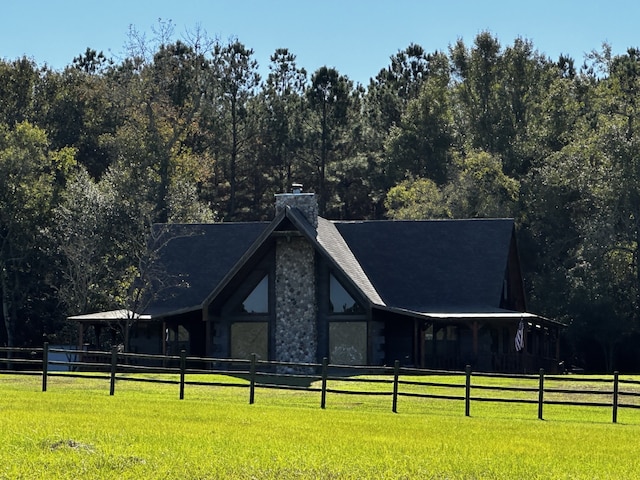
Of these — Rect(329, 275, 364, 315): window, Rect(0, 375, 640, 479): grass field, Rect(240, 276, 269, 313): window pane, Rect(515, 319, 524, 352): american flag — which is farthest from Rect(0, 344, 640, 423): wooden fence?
Rect(515, 319, 524, 352): american flag

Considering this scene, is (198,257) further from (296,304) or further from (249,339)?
(296,304)

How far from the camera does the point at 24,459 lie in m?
16.3

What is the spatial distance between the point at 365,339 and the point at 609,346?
17793 millimetres

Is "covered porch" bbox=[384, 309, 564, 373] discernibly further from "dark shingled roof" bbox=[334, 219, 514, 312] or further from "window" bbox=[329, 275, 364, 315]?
"window" bbox=[329, 275, 364, 315]

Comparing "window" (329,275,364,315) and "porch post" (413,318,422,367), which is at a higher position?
"window" (329,275,364,315)

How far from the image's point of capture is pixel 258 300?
41.8 metres

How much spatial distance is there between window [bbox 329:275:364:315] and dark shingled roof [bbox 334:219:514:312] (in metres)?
1.77

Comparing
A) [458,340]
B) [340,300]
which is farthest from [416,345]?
[340,300]

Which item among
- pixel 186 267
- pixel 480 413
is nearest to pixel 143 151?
pixel 186 267

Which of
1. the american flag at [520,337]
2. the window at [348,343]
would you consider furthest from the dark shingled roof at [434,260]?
the window at [348,343]

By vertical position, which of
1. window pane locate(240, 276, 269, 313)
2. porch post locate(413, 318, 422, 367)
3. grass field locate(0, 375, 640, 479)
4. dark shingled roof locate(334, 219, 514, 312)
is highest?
dark shingled roof locate(334, 219, 514, 312)

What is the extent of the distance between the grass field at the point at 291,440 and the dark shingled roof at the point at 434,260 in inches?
577

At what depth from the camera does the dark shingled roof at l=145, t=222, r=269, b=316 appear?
44625 millimetres

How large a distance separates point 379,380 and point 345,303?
14613 mm
